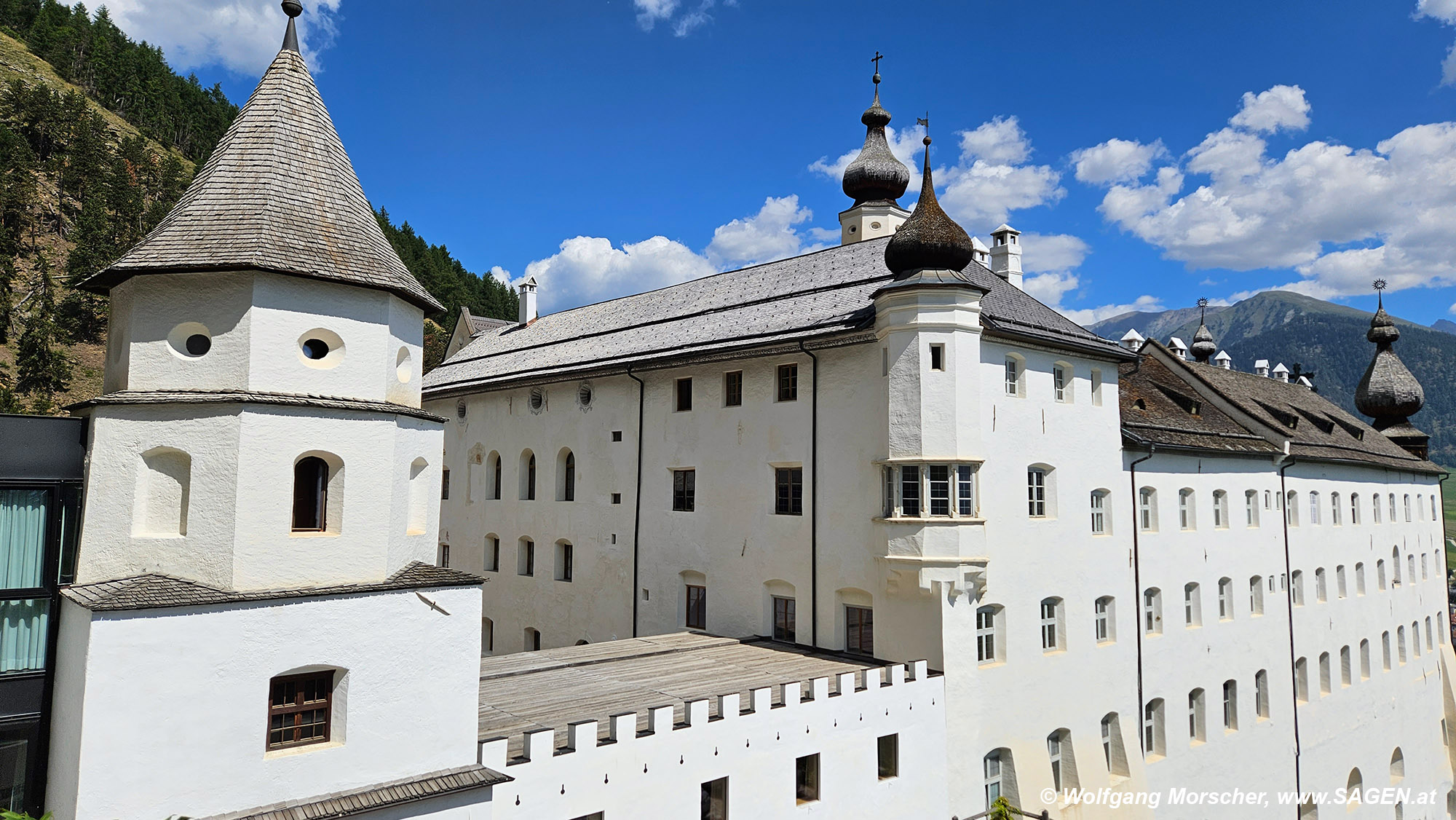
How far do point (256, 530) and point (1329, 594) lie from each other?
1464 inches

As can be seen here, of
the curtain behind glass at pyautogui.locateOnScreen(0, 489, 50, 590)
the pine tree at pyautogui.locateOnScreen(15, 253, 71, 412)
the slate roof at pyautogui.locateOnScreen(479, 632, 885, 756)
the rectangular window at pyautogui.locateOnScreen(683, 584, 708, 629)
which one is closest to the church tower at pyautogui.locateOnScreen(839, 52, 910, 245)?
the rectangular window at pyautogui.locateOnScreen(683, 584, 708, 629)

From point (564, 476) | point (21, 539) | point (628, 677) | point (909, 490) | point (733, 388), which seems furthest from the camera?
point (564, 476)

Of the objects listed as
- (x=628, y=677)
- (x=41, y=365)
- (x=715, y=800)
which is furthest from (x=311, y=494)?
(x=41, y=365)

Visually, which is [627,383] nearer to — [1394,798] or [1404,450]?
[1394,798]

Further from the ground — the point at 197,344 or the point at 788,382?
the point at 788,382

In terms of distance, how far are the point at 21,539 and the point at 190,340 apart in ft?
10.8

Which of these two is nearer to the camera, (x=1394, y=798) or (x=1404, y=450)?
(x=1394, y=798)

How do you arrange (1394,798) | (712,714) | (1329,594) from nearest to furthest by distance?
(712,714)
(1329,594)
(1394,798)

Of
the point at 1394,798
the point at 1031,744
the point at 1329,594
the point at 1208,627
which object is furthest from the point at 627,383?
the point at 1394,798

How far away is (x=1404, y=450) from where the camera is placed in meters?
45.5

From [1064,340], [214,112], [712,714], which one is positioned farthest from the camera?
[214,112]

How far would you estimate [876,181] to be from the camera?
32688 mm

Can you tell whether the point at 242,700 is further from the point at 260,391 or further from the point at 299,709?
the point at 260,391

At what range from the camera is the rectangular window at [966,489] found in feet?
62.0
